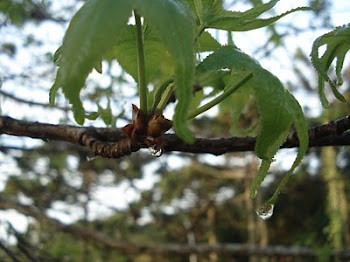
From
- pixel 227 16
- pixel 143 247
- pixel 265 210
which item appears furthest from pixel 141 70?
pixel 143 247

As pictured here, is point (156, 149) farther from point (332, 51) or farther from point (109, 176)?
point (109, 176)

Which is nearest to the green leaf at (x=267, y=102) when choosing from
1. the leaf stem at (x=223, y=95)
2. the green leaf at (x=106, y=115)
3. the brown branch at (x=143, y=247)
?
the leaf stem at (x=223, y=95)

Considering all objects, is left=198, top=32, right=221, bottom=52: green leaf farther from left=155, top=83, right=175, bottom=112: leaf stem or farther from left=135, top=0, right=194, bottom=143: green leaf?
left=135, top=0, right=194, bottom=143: green leaf

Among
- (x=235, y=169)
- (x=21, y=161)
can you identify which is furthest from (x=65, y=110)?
(x=235, y=169)

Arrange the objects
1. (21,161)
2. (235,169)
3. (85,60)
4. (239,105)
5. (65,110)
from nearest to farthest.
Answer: (85,60)
(239,105)
(65,110)
(21,161)
(235,169)

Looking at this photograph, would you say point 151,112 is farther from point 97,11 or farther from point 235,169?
point 235,169

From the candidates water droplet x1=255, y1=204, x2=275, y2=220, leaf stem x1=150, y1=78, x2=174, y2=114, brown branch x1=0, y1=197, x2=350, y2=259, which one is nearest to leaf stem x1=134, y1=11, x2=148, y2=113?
leaf stem x1=150, y1=78, x2=174, y2=114

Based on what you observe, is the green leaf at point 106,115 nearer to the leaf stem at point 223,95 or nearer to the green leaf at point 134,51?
the green leaf at point 134,51
